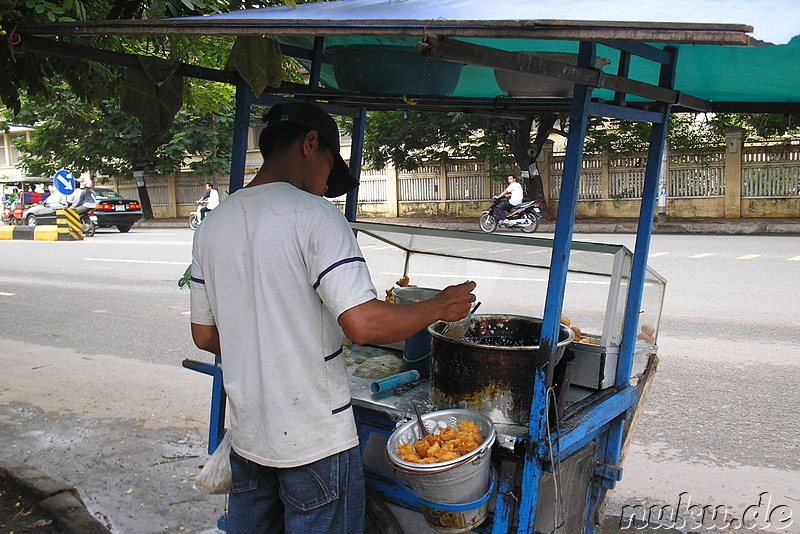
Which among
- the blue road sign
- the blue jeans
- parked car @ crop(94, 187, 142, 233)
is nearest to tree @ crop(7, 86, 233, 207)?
parked car @ crop(94, 187, 142, 233)

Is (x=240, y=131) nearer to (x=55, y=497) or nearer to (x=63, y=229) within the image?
(x=55, y=497)

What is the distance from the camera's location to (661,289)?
3.05m

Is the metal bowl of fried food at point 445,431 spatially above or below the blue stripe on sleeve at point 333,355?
below

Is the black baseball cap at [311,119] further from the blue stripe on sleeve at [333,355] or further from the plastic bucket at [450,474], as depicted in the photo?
the plastic bucket at [450,474]

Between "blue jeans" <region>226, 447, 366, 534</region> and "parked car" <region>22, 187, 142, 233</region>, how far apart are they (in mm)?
19784

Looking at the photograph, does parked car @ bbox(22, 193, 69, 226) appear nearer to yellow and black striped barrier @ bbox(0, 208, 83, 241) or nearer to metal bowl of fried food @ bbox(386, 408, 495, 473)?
yellow and black striped barrier @ bbox(0, 208, 83, 241)

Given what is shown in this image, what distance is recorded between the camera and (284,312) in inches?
71.4

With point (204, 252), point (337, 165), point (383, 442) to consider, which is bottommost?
point (383, 442)

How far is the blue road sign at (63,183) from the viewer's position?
1664 centimetres

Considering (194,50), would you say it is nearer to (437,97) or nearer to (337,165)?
(437,97)

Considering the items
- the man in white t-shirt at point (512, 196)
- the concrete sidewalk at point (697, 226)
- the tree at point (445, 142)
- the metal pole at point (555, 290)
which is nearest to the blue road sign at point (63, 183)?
the concrete sidewalk at point (697, 226)

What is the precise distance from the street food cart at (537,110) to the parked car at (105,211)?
18709mm

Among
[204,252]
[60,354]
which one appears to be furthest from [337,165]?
[60,354]

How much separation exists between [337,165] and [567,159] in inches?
27.7
